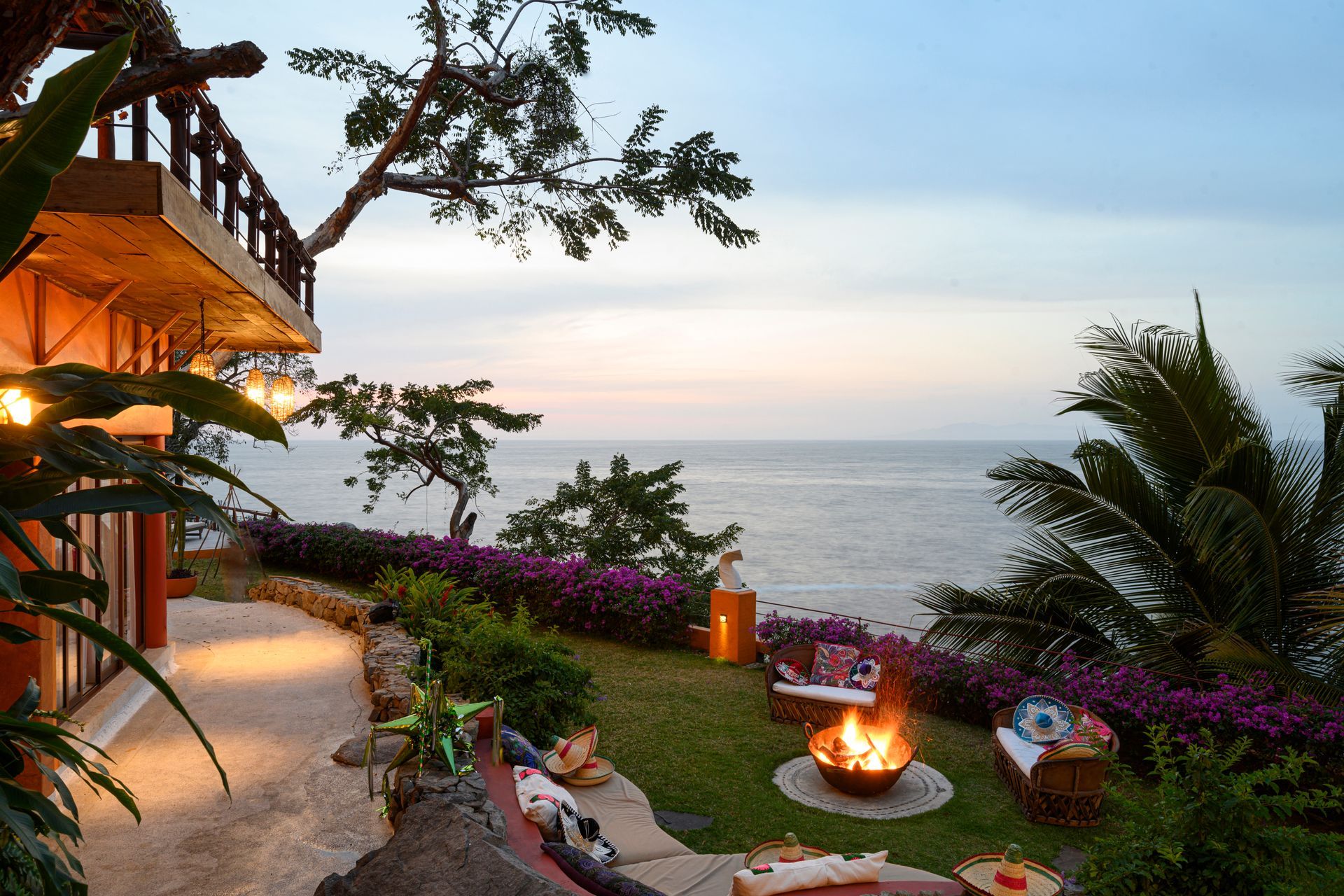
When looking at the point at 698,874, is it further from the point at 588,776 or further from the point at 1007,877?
the point at 1007,877

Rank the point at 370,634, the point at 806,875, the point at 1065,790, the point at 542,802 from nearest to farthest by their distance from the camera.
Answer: the point at 806,875, the point at 542,802, the point at 1065,790, the point at 370,634

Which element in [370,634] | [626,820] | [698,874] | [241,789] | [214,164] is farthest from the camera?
[370,634]

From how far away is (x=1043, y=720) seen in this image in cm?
680

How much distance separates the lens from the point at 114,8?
480cm

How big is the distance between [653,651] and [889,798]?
5.09m

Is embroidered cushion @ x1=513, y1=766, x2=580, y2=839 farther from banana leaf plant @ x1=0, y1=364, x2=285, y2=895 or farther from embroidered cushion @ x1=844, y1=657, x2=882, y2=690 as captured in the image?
embroidered cushion @ x1=844, y1=657, x2=882, y2=690


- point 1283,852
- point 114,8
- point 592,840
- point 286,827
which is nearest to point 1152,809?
point 1283,852

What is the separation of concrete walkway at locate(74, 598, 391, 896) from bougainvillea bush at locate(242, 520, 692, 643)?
12.7ft

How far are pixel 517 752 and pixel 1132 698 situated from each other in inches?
226

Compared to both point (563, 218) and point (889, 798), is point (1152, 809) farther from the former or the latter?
point (563, 218)

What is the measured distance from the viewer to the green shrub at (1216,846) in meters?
2.54

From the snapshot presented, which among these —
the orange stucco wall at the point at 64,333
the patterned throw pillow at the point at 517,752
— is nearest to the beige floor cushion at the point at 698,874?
the patterned throw pillow at the point at 517,752

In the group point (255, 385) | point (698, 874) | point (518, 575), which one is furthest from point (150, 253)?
point (518, 575)

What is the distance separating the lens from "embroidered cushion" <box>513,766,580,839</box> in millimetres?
4121
